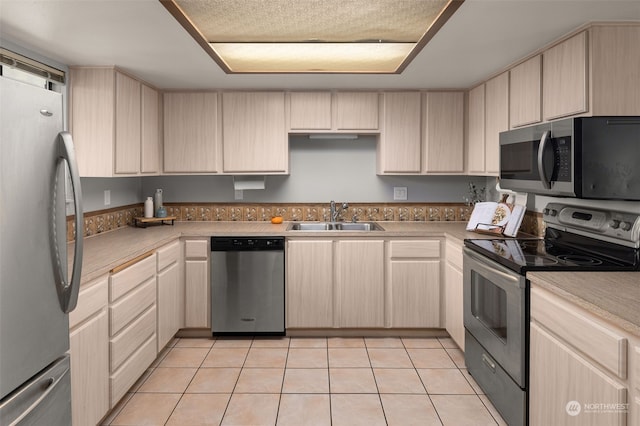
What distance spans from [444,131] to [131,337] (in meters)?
A: 2.94

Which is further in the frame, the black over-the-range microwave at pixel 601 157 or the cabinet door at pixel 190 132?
the cabinet door at pixel 190 132

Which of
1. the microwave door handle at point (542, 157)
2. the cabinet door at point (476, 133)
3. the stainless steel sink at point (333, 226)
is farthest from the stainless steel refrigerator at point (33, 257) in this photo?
the cabinet door at point (476, 133)

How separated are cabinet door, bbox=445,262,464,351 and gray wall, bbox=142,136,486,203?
40.1 inches

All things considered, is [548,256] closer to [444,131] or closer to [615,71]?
[615,71]

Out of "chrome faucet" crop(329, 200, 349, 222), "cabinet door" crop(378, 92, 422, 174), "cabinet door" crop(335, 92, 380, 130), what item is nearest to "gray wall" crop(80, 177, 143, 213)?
"chrome faucet" crop(329, 200, 349, 222)

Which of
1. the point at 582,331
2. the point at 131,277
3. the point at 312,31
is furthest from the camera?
the point at 131,277

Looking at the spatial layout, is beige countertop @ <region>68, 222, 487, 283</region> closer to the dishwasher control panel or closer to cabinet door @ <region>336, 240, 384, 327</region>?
the dishwasher control panel

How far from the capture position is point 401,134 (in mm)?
3883

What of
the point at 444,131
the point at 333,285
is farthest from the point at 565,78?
the point at 333,285

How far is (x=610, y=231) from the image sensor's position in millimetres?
2234

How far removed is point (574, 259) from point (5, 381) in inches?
96.5

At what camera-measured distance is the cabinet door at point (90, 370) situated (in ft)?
6.54

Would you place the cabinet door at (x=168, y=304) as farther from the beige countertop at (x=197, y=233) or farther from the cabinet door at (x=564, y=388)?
the cabinet door at (x=564, y=388)

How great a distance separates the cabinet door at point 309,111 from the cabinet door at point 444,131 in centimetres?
88
